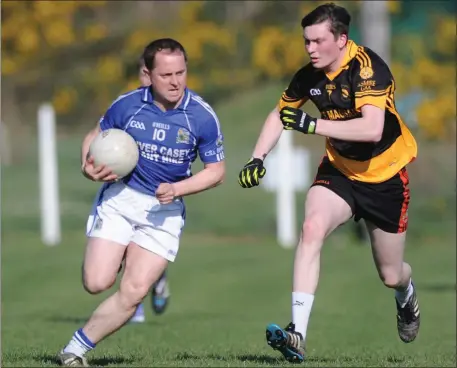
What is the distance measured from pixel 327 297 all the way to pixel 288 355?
34.1 feet

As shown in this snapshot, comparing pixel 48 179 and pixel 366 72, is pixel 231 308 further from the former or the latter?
pixel 366 72

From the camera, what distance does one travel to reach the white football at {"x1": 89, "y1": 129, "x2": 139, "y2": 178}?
818 centimetres

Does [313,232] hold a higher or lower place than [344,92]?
lower

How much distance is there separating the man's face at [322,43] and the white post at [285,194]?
16.4 m

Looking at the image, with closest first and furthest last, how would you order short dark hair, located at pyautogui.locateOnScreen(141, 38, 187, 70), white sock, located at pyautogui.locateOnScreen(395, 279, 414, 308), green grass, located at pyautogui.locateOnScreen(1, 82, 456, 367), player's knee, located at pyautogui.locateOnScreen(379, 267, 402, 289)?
1. short dark hair, located at pyautogui.locateOnScreen(141, 38, 187, 70)
2. player's knee, located at pyautogui.locateOnScreen(379, 267, 402, 289)
3. white sock, located at pyautogui.locateOnScreen(395, 279, 414, 308)
4. green grass, located at pyautogui.locateOnScreen(1, 82, 456, 367)

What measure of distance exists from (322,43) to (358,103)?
490mm

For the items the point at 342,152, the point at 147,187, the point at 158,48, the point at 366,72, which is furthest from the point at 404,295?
the point at 158,48

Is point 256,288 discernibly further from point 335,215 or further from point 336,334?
point 335,215

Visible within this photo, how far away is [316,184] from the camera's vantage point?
9.00m

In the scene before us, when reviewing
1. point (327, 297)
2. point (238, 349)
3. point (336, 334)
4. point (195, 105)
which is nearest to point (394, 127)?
point (195, 105)

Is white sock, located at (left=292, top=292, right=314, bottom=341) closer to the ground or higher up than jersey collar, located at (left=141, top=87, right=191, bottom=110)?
closer to the ground

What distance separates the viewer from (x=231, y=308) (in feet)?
57.5

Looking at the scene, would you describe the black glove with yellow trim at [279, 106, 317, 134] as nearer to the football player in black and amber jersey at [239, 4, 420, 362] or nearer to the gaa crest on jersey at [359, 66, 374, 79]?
the football player in black and amber jersey at [239, 4, 420, 362]

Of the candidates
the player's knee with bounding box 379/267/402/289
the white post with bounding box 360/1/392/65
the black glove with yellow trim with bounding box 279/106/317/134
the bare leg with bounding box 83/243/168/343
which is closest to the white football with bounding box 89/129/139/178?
the bare leg with bounding box 83/243/168/343
